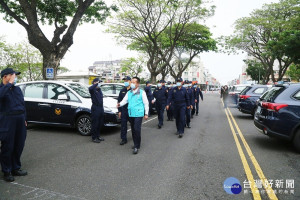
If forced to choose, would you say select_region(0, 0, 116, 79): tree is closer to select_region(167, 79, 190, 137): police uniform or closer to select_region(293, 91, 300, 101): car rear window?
select_region(167, 79, 190, 137): police uniform

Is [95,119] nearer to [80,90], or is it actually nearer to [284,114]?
[80,90]

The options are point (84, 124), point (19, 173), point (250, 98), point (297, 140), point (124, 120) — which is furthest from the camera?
point (250, 98)

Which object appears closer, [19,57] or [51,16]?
[51,16]

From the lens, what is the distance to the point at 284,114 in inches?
224

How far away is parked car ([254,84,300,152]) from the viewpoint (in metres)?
5.62

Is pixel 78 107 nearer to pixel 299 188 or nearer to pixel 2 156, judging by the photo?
pixel 2 156

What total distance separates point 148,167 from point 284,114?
3578mm

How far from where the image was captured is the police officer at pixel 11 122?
4.03m

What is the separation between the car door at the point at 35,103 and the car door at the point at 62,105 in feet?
0.91

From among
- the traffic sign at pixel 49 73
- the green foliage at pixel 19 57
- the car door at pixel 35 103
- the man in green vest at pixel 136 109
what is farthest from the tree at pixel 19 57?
the man in green vest at pixel 136 109

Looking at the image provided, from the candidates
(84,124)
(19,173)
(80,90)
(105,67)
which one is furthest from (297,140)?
(105,67)

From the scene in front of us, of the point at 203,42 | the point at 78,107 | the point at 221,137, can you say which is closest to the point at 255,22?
the point at 203,42

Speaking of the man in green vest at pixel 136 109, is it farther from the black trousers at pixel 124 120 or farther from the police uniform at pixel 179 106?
the police uniform at pixel 179 106

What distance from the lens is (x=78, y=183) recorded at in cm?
389
